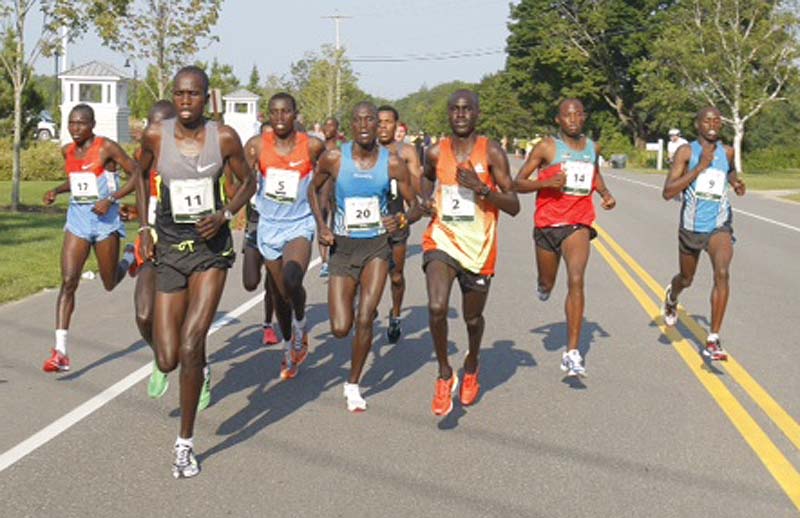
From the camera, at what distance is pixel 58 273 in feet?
42.3

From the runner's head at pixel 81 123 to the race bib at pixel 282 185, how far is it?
4.76 feet

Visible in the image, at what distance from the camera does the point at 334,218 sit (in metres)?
7.05

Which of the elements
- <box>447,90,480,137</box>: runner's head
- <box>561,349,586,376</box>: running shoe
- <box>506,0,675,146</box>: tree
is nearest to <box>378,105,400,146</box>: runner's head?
<box>447,90,480,137</box>: runner's head

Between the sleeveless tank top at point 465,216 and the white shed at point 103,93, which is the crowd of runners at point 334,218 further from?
the white shed at point 103,93

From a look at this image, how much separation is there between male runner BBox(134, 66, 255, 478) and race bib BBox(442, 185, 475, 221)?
1469 mm

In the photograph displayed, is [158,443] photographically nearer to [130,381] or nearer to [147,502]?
[147,502]

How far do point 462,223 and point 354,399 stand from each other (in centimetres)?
126

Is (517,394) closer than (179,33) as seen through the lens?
Yes

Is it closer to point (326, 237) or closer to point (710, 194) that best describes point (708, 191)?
point (710, 194)

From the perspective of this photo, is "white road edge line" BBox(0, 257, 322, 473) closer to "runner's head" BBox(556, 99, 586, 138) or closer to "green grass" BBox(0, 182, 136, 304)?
"runner's head" BBox(556, 99, 586, 138)

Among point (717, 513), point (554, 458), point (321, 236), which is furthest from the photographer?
point (321, 236)

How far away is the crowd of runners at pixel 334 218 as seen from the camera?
223 inches

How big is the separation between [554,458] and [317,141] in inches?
130

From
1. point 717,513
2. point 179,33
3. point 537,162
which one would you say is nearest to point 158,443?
point 717,513
